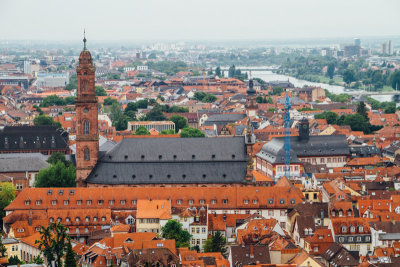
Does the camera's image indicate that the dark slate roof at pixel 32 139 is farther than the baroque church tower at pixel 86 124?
Yes

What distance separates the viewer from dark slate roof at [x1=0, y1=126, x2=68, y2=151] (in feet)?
475

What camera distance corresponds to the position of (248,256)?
255 ft

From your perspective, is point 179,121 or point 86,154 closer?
point 86,154

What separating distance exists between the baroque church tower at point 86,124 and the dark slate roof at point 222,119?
88.6 meters

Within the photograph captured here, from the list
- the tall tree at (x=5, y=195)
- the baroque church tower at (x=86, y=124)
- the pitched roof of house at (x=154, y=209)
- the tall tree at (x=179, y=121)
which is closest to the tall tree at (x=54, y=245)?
the pitched roof of house at (x=154, y=209)

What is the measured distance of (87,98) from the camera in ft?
346

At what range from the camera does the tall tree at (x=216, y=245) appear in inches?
3349

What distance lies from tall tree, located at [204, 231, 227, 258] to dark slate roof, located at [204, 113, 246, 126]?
354 feet

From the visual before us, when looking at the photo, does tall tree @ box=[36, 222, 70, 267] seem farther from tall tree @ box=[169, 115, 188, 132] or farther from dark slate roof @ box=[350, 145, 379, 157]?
tall tree @ box=[169, 115, 188, 132]

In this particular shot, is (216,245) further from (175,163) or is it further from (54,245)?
(175,163)

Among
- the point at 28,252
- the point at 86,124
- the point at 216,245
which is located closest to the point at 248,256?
the point at 216,245

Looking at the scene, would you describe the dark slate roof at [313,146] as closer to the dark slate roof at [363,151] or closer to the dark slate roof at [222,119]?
the dark slate roof at [363,151]

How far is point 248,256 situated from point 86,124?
111 feet

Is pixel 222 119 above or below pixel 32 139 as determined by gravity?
below
